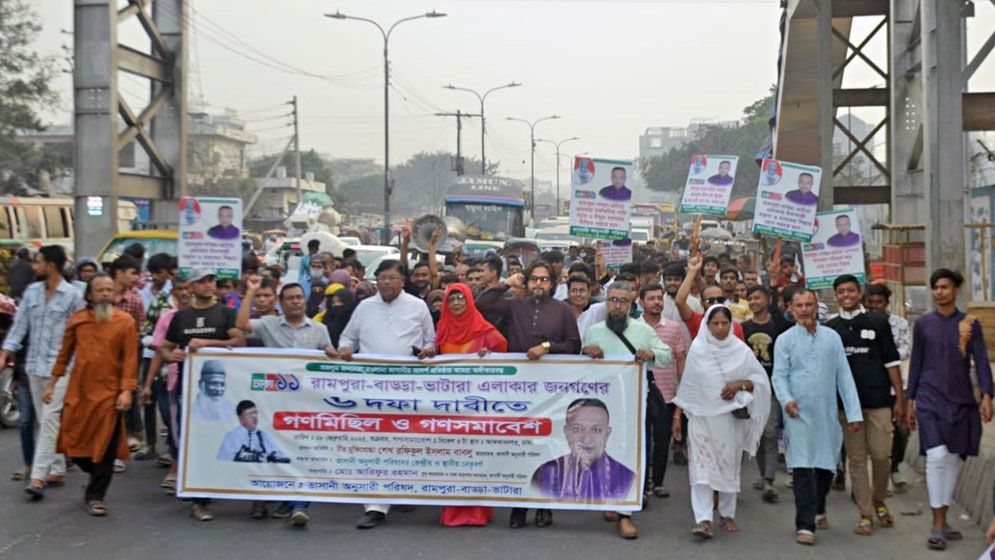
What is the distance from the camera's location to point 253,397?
8.68 metres

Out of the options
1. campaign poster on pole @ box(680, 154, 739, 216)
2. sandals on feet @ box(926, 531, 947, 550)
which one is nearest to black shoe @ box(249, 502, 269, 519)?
sandals on feet @ box(926, 531, 947, 550)

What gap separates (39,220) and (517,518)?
A: 3064cm

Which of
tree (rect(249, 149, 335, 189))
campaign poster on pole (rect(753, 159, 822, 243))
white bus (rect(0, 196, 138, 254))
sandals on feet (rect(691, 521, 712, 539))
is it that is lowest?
sandals on feet (rect(691, 521, 712, 539))

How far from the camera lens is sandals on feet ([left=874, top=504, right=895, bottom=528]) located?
28.4 feet

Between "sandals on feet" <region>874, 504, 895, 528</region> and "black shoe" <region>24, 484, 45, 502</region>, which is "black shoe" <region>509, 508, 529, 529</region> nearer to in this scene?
"sandals on feet" <region>874, 504, 895, 528</region>

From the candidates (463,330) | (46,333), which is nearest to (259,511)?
(463,330)

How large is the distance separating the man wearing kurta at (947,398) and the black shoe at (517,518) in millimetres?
2543

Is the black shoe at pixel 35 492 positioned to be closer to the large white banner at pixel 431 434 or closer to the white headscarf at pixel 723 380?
the large white banner at pixel 431 434

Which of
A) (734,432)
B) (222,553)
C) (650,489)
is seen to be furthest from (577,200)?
(222,553)

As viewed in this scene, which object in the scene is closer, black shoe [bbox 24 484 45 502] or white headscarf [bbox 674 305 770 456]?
white headscarf [bbox 674 305 770 456]

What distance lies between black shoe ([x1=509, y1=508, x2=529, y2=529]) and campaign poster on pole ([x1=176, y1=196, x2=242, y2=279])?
416 centimetres

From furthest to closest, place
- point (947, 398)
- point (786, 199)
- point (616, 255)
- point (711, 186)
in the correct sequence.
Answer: point (616, 255) < point (711, 186) < point (786, 199) < point (947, 398)

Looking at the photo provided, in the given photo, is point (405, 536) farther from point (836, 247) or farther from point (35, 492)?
point (836, 247)

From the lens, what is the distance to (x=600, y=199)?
15047 millimetres
